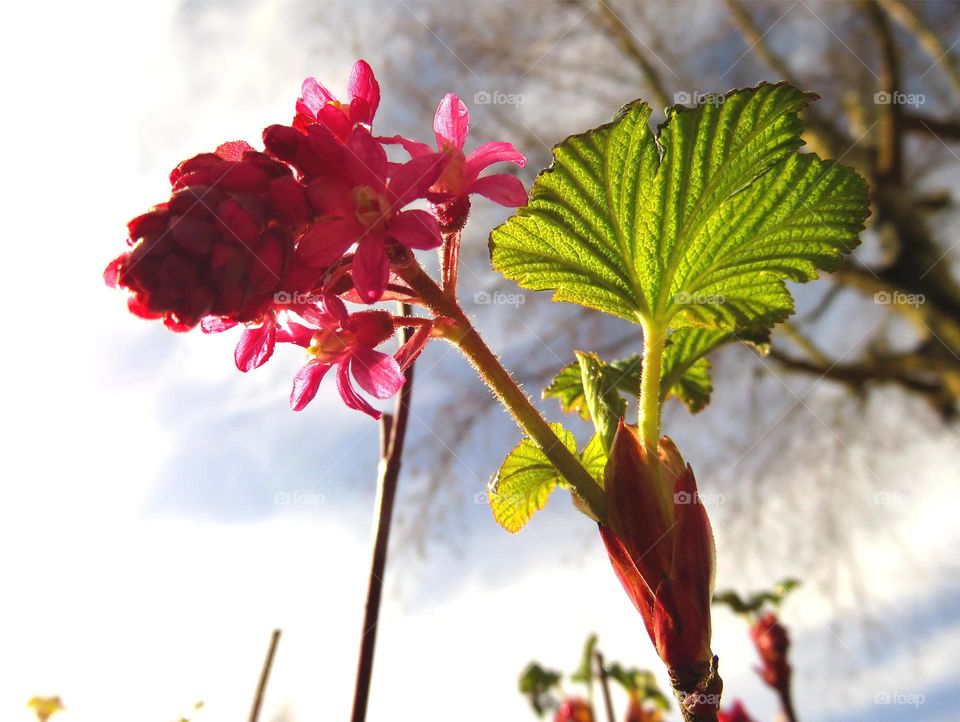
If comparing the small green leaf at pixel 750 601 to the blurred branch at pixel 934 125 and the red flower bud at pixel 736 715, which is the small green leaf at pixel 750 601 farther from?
the blurred branch at pixel 934 125

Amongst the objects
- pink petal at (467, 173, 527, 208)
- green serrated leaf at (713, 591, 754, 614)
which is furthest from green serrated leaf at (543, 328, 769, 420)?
green serrated leaf at (713, 591, 754, 614)

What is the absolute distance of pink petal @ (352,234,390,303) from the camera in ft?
1.94

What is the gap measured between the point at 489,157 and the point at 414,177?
0.14 metres

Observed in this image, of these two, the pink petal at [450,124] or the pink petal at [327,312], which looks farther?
the pink petal at [450,124]

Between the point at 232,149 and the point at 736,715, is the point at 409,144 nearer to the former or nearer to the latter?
the point at 232,149

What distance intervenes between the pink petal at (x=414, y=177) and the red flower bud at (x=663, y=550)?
1.06ft

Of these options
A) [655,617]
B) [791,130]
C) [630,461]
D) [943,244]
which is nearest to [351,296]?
[630,461]

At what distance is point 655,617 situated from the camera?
0.63 m

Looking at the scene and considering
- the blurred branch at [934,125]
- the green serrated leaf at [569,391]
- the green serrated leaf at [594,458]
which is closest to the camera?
the green serrated leaf at [594,458]

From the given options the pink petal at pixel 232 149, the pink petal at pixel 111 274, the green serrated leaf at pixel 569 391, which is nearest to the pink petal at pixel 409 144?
the pink petal at pixel 232 149

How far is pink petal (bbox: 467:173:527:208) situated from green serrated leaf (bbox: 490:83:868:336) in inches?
4.0

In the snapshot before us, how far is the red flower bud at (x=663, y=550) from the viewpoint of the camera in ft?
2.02

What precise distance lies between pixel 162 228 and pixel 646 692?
7.99 ft

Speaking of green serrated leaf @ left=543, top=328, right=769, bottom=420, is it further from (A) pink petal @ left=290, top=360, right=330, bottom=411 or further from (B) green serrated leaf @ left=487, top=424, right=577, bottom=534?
(A) pink petal @ left=290, top=360, right=330, bottom=411
